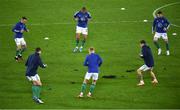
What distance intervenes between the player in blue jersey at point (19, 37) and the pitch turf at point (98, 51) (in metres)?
0.74

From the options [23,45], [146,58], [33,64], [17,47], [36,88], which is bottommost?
[36,88]

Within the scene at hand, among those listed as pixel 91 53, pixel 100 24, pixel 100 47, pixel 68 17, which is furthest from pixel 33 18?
pixel 91 53

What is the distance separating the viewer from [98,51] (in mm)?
39656

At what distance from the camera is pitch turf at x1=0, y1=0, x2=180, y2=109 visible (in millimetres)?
30172

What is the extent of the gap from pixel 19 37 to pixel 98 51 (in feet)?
18.9

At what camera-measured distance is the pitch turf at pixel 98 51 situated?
30.2 meters

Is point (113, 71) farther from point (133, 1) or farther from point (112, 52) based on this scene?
point (133, 1)

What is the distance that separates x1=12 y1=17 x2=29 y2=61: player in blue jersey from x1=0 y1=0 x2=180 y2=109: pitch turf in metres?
0.74

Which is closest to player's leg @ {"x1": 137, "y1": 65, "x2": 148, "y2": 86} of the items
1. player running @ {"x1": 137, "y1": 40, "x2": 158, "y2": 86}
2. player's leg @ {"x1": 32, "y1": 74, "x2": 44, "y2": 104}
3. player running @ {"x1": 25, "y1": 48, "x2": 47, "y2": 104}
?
player running @ {"x1": 137, "y1": 40, "x2": 158, "y2": 86}

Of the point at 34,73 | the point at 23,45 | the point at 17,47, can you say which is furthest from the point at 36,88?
the point at 17,47

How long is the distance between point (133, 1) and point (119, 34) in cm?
1089

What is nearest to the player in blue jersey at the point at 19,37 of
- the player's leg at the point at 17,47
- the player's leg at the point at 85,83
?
the player's leg at the point at 17,47

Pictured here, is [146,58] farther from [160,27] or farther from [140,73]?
[160,27]

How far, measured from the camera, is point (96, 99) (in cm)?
3027
